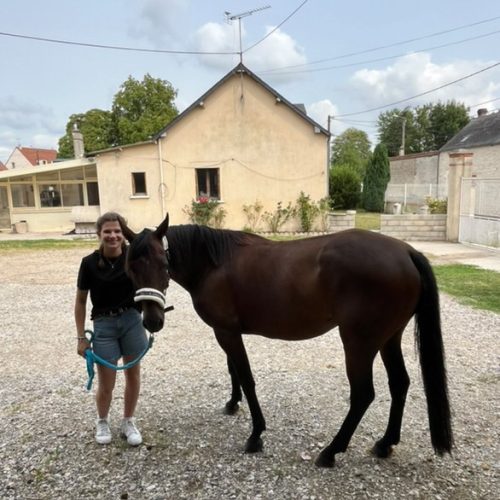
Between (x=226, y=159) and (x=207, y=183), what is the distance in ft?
4.08

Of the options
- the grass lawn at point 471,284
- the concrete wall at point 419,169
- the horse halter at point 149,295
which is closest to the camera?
the horse halter at point 149,295

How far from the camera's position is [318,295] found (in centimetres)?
237

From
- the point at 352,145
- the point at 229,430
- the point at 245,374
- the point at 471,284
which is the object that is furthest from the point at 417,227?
the point at 352,145

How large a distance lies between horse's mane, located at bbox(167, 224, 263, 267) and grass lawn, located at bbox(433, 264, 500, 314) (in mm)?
4792

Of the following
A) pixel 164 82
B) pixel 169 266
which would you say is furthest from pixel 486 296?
pixel 164 82

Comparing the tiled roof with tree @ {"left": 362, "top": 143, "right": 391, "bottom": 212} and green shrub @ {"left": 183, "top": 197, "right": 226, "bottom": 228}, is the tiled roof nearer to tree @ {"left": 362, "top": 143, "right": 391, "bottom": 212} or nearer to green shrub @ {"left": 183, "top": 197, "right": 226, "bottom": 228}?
tree @ {"left": 362, "top": 143, "right": 391, "bottom": 212}

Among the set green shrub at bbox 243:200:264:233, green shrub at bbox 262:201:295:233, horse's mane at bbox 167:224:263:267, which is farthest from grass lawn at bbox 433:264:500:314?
green shrub at bbox 243:200:264:233

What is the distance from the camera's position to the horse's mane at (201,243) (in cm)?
249

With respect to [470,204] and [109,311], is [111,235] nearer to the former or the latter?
[109,311]

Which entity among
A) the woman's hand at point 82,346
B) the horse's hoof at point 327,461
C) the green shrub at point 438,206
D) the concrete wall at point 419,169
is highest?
the concrete wall at point 419,169

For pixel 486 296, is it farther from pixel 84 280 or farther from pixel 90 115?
pixel 90 115

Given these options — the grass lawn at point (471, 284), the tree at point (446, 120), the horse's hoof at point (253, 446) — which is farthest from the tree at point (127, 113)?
the tree at point (446, 120)

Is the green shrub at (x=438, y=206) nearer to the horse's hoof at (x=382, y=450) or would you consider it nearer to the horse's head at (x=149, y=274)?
the horse's hoof at (x=382, y=450)

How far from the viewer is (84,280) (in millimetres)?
2521
